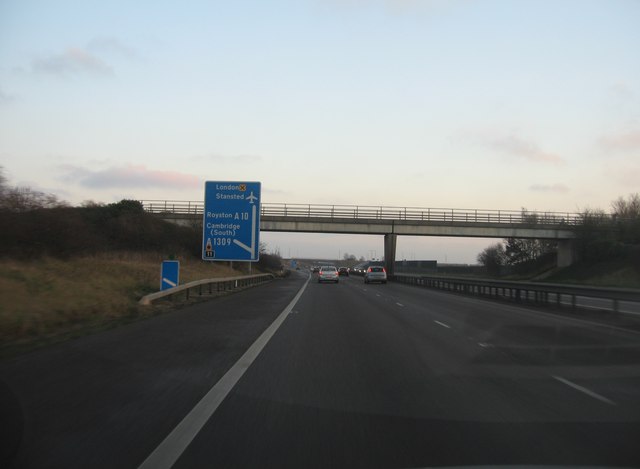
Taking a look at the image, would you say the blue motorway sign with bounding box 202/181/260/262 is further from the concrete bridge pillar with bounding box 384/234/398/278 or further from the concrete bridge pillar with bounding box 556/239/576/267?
the concrete bridge pillar with bounding box 556/239/576/267

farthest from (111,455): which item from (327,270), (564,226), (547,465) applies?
(564,226)

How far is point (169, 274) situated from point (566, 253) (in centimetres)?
5867

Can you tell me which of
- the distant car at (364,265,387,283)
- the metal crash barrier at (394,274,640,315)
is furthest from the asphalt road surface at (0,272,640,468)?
the distant car at (364,265,387,283)

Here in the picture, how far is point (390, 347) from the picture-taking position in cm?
1229

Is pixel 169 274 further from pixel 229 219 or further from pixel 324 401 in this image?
pixel 324 401

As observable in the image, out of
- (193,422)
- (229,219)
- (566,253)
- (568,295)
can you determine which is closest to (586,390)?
(193,422)

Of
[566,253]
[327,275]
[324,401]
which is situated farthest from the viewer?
[566,253]

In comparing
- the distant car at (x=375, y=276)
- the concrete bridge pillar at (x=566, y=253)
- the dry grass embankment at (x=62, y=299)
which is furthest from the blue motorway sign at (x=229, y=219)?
the concrete bridge pillar at (x=566, y=253)

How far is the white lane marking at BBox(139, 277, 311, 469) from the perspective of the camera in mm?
5031

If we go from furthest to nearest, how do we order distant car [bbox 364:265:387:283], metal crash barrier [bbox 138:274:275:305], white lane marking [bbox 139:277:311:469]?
distant car [bbox 364:265:387:283]
metal crash barrier [bbox 138:274:275:305]
white lane marking [bbox 139:277:311:469]

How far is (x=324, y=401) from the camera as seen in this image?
7.32 metres

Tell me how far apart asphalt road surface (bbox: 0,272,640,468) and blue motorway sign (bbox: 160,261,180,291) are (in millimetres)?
9715

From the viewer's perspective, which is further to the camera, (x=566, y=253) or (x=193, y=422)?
(x=566, y=253)

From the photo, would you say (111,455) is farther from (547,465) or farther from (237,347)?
(237,347)
